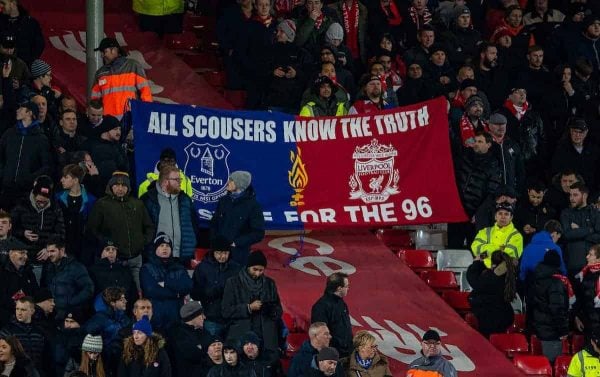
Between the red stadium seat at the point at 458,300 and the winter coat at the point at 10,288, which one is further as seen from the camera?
the red stadium seat at the point at 458,300

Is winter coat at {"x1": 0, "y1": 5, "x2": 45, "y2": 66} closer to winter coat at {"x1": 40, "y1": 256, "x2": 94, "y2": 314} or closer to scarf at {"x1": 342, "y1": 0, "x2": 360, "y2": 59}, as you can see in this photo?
scarf at {"x1": 342, "y1": 0, "x2": 360, "y2": 59}

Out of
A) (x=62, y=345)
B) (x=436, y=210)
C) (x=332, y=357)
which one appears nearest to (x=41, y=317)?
(x=62, y=345)

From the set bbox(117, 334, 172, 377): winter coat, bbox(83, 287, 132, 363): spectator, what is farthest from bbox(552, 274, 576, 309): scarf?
bbox(83, 287, 132, 363): spectator

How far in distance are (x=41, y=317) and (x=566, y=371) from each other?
4845 millimetres

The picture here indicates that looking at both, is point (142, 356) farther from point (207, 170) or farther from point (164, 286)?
point (207, 170)

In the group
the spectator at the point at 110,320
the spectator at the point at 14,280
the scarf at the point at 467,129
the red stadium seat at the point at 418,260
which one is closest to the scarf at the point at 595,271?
the red stadium seat at the point at 418,260

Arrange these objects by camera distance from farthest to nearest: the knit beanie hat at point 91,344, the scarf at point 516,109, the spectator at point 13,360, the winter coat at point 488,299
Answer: the scarf at point 516,109 < the winter coat at point 488,299 < the knit beanie hat at point 91,344 < the spectator at point 13,360

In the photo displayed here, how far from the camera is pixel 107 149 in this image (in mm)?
17859

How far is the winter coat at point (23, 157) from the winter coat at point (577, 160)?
18.9ft

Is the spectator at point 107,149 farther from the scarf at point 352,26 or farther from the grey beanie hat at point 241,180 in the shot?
the scarf at point 352,26

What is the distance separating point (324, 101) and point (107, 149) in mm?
2910

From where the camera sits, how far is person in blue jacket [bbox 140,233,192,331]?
52.7 feet

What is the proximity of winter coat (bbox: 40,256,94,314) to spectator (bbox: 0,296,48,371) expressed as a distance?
59cm

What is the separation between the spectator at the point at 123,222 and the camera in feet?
54.4
